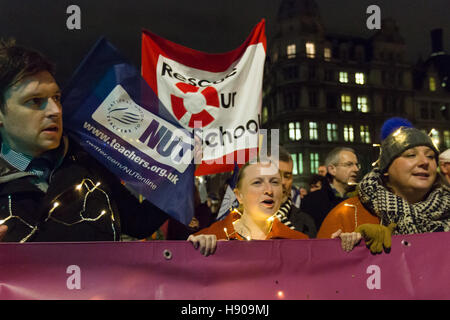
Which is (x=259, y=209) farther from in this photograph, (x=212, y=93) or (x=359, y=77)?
(x=359, y=77)

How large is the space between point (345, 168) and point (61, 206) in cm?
369

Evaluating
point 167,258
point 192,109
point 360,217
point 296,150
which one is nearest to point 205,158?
point 192,109

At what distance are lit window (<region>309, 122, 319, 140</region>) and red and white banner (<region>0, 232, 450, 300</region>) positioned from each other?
183ft

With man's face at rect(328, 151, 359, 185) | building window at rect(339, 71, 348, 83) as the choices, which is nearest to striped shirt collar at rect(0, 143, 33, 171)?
man's face at rect(328, 151, 359, 185)

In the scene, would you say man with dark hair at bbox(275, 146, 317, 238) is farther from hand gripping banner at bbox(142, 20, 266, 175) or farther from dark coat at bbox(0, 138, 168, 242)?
dark coat at bbox(0, 138, 168, 242)

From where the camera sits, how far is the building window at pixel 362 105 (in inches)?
2390

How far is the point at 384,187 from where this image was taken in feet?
11.8

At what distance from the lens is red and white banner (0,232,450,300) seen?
2.83 m

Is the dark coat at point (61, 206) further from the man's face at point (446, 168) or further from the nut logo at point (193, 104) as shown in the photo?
the man's face at point (446, 168)

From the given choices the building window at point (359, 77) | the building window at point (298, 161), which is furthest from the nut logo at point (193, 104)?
the building window at point (359, 77)

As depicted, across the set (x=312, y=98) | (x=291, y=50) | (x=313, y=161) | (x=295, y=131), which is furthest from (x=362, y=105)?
(x=291, y=50)
